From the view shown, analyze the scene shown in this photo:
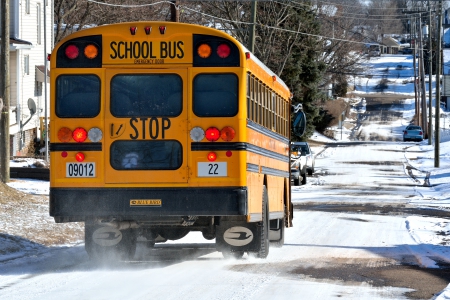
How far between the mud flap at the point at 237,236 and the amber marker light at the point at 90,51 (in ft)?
8.93

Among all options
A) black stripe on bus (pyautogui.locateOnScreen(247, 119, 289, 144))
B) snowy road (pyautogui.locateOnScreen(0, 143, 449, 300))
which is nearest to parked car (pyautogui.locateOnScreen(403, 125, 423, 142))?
snowy road (pyautogui.locateOnScreen(0, 143, 449, 300))

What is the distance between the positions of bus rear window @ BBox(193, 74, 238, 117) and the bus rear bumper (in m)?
0.93

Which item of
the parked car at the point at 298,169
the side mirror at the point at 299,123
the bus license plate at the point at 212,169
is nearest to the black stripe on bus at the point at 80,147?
A: the bus license plate at the point at 212,169

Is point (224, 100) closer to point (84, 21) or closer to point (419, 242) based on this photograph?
point (419, 242)

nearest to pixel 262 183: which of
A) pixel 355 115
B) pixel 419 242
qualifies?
pixel 419 242

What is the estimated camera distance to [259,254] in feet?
39.7

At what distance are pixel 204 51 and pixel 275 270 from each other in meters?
2.90

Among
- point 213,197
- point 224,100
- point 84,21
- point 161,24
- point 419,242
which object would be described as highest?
point 84,21

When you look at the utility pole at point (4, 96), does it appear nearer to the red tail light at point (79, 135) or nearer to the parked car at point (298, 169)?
the red tail light at point (79, 135)

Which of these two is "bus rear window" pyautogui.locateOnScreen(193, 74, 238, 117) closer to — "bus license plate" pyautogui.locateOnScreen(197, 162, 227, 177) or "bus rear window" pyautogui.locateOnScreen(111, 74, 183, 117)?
"bus rear window" pyautogui.locateOnScreen(111, 74, 183, 117)

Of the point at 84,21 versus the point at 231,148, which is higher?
the point at 84,21

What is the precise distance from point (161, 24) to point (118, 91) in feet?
3.18

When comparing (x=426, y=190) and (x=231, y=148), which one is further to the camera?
(x=426, y=190)

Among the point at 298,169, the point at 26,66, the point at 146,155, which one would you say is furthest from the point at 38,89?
the point at 146,155
